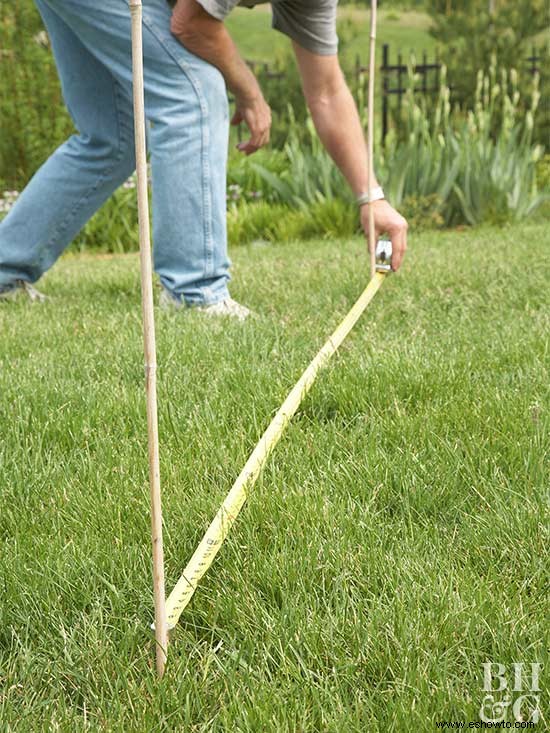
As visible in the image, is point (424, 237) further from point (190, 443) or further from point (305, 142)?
point (190, 443)

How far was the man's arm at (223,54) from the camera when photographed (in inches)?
106

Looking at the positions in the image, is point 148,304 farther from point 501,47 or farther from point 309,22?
point 501,47

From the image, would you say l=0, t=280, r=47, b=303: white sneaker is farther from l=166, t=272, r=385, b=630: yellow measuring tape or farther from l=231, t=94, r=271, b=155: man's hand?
l=166, t=272, r=385, b=630: yellow measuring tape

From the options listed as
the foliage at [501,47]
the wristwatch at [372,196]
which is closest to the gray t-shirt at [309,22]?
the wristwatch at [372,196]

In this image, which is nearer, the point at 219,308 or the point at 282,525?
the point at 282,525

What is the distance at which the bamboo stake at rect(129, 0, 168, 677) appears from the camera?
3.86 ft

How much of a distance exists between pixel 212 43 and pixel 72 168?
77 cm

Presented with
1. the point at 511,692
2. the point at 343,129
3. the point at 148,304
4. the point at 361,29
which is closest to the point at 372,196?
the point at 343,129

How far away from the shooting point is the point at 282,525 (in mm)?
1549

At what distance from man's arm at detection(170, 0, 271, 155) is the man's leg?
426 mm

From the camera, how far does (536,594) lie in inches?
52.9

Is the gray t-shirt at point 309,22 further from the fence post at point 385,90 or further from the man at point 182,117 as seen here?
the fence post at point 385,90

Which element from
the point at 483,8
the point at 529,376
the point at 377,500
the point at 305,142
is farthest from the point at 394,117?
the point at 377,500

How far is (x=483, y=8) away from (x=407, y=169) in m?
4.48
